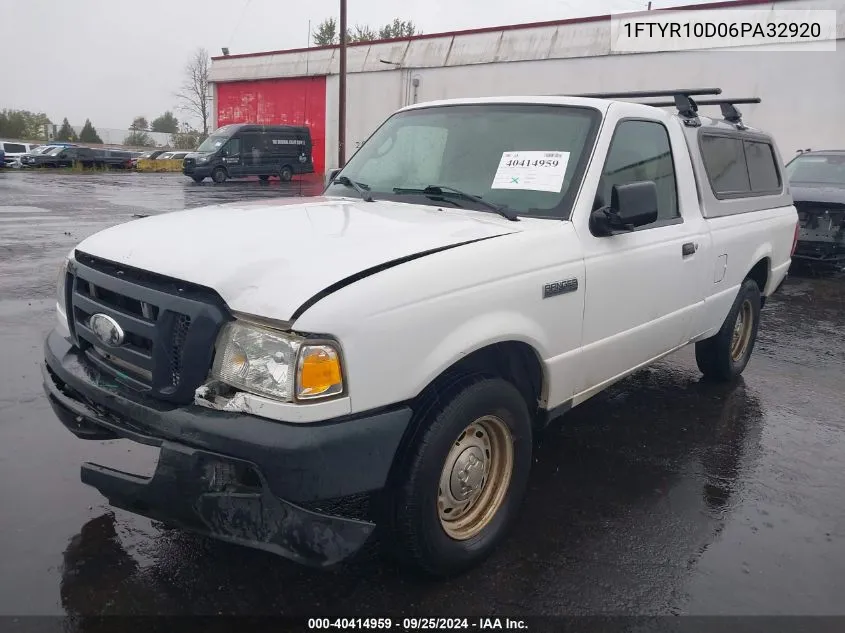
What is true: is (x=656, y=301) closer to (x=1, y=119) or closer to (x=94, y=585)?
(x=94, y=585)

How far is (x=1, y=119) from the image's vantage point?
215 feet

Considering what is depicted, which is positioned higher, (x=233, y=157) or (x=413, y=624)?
(x=233, y=157)

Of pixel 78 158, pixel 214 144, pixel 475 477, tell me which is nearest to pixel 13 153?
pixel 78 158

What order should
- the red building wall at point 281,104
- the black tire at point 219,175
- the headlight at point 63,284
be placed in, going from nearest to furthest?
the headlight at point 63,284 < the black tire at point 219,175 < the red building wall at point 281,104

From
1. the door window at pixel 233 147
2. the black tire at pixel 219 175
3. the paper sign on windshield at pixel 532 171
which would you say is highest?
the paper sign on windshield at pixel 532 171

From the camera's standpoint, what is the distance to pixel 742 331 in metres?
5.59

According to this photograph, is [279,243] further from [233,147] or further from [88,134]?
[88,134]

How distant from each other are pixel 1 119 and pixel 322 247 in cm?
7597

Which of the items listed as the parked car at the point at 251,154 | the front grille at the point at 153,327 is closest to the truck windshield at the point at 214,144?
the parked car at the point at 251,154

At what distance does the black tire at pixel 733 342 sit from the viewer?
5188mm

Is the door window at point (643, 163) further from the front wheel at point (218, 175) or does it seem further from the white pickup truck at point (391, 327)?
the front wheel at point (218, 175)

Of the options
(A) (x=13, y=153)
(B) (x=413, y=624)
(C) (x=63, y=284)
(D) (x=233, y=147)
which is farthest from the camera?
(A) (x=13, y=153)

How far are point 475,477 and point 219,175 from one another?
2809 centimetres

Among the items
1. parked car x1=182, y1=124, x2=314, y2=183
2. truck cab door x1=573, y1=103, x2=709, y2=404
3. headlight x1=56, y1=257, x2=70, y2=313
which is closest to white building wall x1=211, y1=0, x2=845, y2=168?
parked car x1=182, y1=124, x2=314, y2=183
